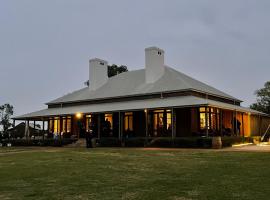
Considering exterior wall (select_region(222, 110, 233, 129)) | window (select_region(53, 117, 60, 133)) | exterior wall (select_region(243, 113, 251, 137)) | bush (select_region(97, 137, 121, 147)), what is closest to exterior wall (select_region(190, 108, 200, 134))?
exterior wall (select_region(222, 110, 233, 129))

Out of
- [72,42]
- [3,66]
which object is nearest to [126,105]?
[72,42]

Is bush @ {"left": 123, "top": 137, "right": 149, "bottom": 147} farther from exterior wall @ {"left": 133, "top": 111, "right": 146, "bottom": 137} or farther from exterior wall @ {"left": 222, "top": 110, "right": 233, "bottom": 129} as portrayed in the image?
exterior wall @ {"left": 222, "top": 110, "right": 233, "bottom": 129}

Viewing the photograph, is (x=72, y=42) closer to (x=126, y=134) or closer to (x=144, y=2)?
(x=144, y=2)

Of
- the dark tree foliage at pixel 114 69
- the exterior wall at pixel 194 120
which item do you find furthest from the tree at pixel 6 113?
the exterior wall at pixel 194 120

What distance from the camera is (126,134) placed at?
94.8 feet

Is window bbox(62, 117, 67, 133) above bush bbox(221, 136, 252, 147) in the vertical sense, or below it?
above

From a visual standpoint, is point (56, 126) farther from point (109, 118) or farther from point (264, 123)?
point (264, 123)

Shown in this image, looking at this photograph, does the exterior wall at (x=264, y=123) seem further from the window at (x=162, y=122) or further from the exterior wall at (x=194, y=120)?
the window at (x=162, y=122)

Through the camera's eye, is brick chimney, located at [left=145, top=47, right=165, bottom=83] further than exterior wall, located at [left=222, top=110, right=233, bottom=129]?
Yes

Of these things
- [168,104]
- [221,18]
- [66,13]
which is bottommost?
[168,104]

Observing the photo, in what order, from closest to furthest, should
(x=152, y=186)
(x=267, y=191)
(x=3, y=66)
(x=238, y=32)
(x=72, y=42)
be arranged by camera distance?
(x=267, y=191) < (x=152, y=186) < (x=238, y=32) < (x=72, y=42) < (x=3, y=66)

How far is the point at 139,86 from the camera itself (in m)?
30.7

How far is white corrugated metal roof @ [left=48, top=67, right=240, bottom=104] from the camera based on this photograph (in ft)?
92.5

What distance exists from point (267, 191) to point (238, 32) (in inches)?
1942
